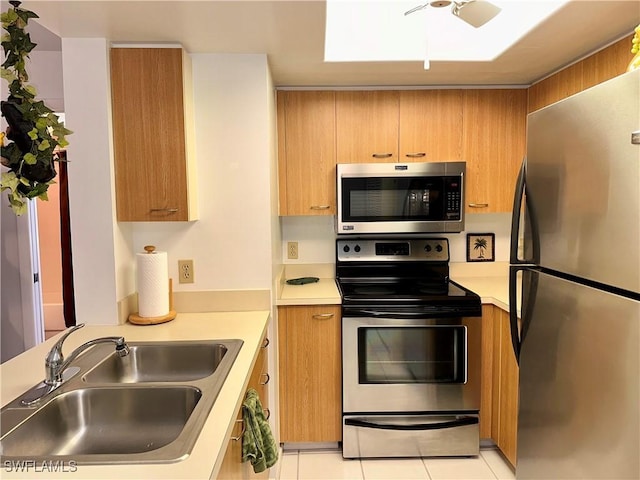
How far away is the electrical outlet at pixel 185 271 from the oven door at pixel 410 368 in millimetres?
840

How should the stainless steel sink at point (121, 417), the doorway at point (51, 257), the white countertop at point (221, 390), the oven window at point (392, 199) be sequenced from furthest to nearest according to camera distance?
1. the doorway at point (51, 257)
2. the oven window at point (392, 199)
3. the stainless steel sink at point (121, 417)
4. the white countertop at point (221, 390)

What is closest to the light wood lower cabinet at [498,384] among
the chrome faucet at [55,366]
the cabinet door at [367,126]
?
the cabinet door at [367,126]

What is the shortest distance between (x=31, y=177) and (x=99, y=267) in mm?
812

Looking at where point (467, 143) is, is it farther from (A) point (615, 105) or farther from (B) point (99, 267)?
(B) point (99, 267)

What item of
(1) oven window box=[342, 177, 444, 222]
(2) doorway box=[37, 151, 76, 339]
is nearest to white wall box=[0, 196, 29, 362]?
(2) doorway box=[37, 151, 76, 339]

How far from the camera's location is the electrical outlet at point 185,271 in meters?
2.22

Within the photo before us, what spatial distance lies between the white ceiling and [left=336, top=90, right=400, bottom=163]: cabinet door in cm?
21

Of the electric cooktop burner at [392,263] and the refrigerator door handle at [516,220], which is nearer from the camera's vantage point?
the refrigerator door handle at [516,220]

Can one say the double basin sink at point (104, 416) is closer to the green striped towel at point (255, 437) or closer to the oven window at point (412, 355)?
the green striped towel at point (255, 437)

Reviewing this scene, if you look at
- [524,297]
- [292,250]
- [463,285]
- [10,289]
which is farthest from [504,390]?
[10,289]

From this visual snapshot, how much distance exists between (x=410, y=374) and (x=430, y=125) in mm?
1463

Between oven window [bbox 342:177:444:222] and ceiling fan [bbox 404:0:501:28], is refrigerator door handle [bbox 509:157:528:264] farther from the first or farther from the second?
oven window [bbox 342:177:444:222]

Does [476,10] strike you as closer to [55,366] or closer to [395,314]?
[395,314]

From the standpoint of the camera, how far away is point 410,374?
98.4 inches
